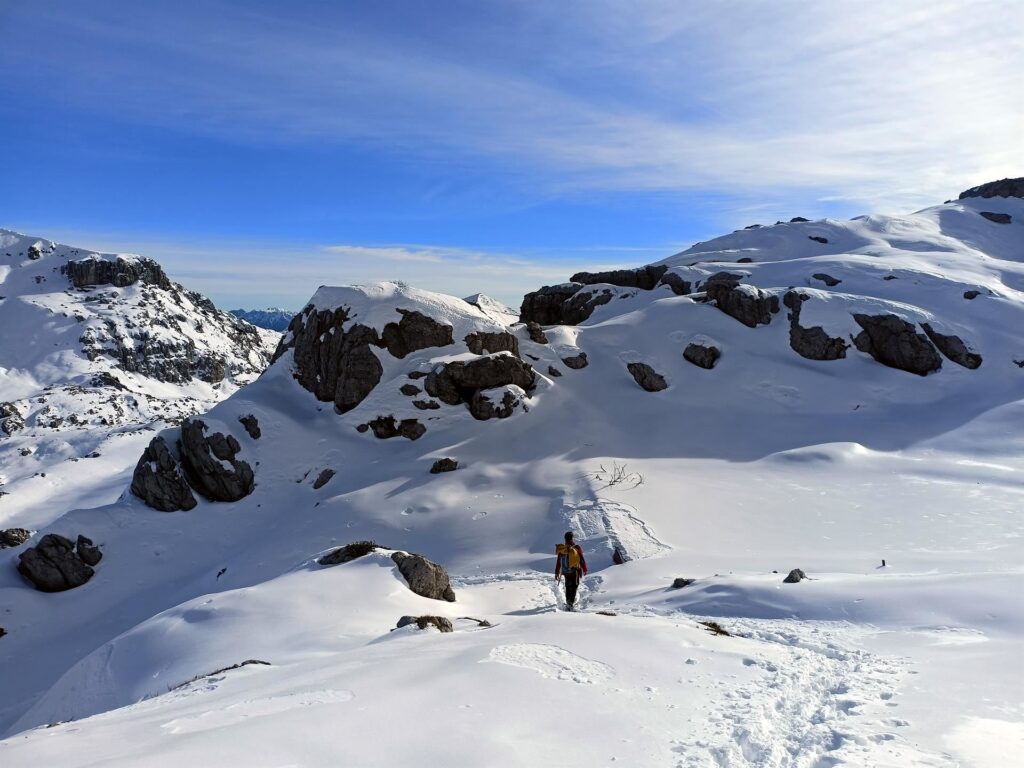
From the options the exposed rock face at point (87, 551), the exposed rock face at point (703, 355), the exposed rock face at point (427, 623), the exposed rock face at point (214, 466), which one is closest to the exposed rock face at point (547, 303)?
the exposed rock face at point (703, 355)

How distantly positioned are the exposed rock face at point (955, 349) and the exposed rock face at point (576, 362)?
19293mm

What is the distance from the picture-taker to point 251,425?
98.7ft

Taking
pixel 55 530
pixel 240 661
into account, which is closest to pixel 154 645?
pixel 240 661

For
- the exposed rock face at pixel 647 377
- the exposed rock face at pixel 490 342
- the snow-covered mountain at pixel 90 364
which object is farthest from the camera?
the snow-covered mountain at pixel 90 364

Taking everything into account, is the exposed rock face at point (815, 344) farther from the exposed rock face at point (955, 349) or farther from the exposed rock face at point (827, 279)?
→ the exposed rock face at point (827, 279)

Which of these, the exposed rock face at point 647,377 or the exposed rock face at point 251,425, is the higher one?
the exposed rock face at point 647,377

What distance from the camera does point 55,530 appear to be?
2680cm

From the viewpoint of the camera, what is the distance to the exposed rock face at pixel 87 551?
2653 centimetres

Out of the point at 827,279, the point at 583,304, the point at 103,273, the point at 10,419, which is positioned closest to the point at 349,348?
the point at 583,304

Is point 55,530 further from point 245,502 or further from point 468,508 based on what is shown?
point 468,508

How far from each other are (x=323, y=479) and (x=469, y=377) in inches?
326

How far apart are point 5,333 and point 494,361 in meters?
119

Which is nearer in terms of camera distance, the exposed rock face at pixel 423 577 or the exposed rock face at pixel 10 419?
the exposed rock face at pixel 423 577

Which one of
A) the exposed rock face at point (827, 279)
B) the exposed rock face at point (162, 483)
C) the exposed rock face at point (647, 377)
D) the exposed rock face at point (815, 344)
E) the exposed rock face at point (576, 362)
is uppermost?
the exposed rock face at point (827, 279)
